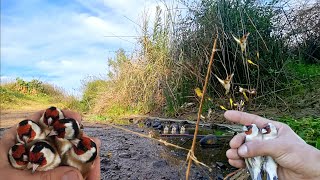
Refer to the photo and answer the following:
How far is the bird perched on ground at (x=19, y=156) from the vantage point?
114 cm

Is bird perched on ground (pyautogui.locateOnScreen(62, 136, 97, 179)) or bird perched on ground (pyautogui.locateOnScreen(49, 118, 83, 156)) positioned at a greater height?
bird perched on ground (pyautogui.locateOnScreen(49, 118, 83, 156))

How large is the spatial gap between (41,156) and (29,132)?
4.6 inches

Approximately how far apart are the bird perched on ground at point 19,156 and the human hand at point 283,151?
718 millimetres

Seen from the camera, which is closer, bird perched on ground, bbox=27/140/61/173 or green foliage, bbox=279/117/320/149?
bird perched on ground, bbox=27/140/61/173

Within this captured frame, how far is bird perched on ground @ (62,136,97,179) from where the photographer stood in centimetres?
117

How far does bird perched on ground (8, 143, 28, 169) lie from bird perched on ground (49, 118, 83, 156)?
10 centimetres

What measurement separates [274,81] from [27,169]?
4952mm

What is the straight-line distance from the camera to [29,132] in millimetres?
1199

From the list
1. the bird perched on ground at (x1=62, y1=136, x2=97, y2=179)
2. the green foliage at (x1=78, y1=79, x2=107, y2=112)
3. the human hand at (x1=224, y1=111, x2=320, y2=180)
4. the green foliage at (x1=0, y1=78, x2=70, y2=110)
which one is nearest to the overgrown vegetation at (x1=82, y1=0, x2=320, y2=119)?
the green foliage at (x1=78, y1=79, x2=107, y2=112)

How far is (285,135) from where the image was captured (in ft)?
4.51

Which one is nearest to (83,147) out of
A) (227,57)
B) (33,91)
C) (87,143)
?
(87,143)

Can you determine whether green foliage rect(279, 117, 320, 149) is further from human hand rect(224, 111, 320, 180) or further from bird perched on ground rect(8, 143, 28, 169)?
bird perched on ground rect(8, 143, 28, 169)

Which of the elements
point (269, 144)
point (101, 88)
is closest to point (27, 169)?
point (269, 144)

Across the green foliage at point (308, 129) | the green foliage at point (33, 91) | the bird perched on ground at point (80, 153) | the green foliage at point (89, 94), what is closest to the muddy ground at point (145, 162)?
the green foliage at point (308, 129)
